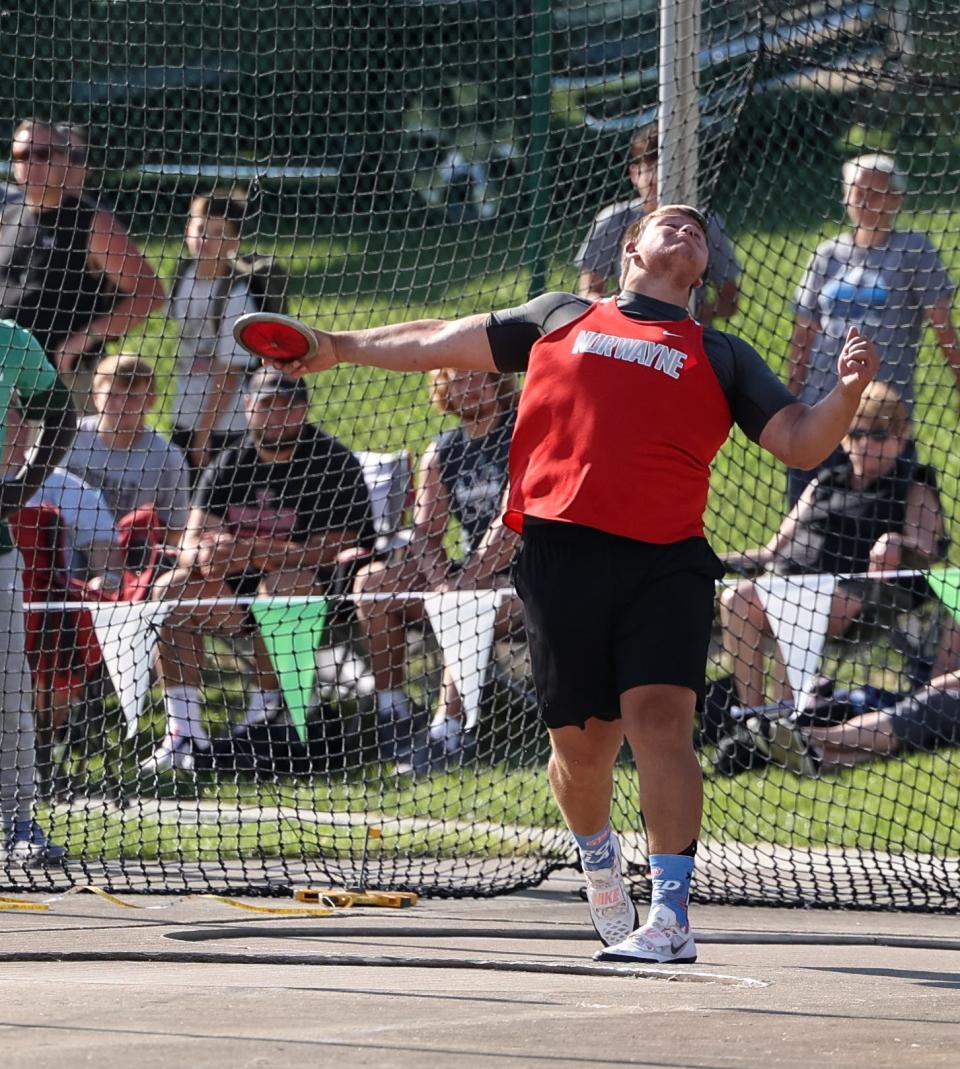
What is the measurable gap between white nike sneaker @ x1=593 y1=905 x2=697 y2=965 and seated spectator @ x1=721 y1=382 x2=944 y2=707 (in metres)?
3.21

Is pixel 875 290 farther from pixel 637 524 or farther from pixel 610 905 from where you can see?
pixel 610 905

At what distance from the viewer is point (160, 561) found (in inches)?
315

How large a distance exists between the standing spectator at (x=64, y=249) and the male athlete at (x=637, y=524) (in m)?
2.93

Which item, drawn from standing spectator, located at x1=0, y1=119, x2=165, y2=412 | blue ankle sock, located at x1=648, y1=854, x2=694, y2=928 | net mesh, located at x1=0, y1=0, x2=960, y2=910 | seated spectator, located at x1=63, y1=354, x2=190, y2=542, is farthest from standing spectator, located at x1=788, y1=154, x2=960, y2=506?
blue ankle sock, located at x1=648, y1=854, x2=694, y2=928

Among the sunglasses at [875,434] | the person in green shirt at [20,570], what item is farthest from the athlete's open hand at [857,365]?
the sunglasses at [875,434]

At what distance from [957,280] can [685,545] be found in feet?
17.8

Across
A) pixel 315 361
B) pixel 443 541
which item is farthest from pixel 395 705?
pixel 315 361

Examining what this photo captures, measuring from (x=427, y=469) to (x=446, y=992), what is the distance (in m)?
4.12

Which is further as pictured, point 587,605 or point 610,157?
point 610,157

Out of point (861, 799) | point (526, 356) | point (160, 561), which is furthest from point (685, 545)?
point (160, 561)

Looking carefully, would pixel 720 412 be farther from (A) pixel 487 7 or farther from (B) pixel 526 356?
(A) pixel 487 7

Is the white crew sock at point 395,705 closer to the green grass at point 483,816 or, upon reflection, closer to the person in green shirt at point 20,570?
the green grass at point 483,816

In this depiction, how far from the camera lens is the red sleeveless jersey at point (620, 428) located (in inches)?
176

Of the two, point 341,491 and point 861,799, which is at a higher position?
point 341,491
